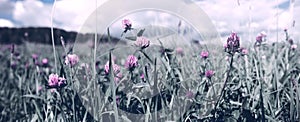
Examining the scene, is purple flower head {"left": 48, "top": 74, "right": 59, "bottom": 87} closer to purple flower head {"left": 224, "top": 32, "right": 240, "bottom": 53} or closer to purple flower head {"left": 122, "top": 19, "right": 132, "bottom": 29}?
purple flower head {"left": 122, "top": 19, "right": 132, "bottom": 29}

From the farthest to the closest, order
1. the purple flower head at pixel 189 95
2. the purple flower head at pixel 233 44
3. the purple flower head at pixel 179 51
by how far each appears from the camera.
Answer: the purple flower head at pixel 179 51, the purple flower head at pixel 189 95, the purple flower head at pixel 233 44

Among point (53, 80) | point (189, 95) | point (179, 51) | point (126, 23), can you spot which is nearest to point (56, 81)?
point (53, 80)

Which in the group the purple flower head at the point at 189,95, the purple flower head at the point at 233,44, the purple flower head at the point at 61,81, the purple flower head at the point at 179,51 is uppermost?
the purple flower head at the point at 179,51

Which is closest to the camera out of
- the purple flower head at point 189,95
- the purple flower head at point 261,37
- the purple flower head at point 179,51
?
the purple flower head at point 189,95

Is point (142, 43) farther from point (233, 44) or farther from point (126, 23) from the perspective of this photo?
point (233, 44)

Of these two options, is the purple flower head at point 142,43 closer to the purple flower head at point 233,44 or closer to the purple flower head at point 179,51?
the purple flower head at point 233,44

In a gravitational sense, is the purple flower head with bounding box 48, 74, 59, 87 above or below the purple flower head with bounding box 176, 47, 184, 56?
below

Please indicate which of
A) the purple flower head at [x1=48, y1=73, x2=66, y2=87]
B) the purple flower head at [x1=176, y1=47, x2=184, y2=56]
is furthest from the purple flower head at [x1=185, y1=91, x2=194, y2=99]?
the purple flower head at [x1=176, y1=47, x2=184, y2=56]

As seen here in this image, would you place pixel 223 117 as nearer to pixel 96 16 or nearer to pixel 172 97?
pixel 172 97

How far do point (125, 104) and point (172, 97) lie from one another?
0.16 metres

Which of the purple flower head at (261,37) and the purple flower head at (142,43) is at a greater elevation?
the purple flower head at (261,37)

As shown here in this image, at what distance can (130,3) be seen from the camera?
3.98ft

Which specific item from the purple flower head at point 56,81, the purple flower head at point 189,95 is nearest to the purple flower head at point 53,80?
the purple flower head at point 56,81

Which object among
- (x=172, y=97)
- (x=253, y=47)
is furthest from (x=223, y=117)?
(x=253, y=47)
